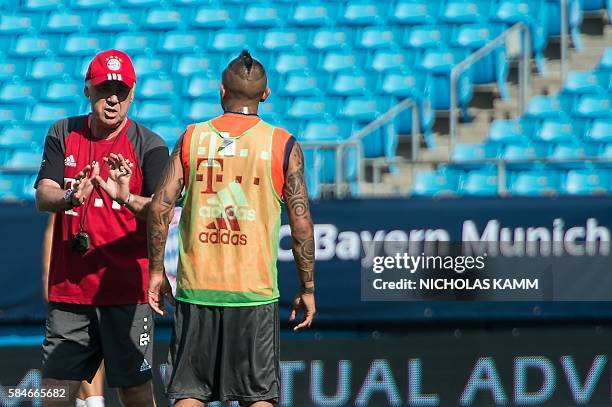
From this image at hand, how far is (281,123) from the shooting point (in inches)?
448

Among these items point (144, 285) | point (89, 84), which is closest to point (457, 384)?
point (144, 285)

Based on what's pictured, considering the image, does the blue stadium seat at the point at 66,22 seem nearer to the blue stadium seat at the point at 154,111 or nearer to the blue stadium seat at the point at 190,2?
the blue stadium seat at the point at 190,2

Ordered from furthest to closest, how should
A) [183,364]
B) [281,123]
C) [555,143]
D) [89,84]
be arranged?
[281,123]
[555,143]
[89,84]
[183,364]

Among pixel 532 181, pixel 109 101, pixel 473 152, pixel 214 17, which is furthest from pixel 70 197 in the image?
pixel 214 17

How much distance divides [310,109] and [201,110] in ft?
3.89

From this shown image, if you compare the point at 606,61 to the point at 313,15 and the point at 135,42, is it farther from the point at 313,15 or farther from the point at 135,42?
the point at 135,42

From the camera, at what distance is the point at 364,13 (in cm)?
1230

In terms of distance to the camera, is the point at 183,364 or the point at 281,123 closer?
the point at 183,364

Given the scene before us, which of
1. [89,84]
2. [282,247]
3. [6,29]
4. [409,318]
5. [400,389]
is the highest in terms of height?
[6,29]

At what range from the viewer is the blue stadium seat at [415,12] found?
39.7 ft

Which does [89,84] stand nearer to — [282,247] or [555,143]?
[282,247]

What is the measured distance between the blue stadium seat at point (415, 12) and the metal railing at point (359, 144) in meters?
1.22

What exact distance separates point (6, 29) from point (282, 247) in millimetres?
7362

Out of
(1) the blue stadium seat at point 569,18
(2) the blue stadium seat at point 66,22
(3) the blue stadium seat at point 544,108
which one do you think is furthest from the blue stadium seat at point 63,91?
(1) the blue stadium seat at point 569,18
